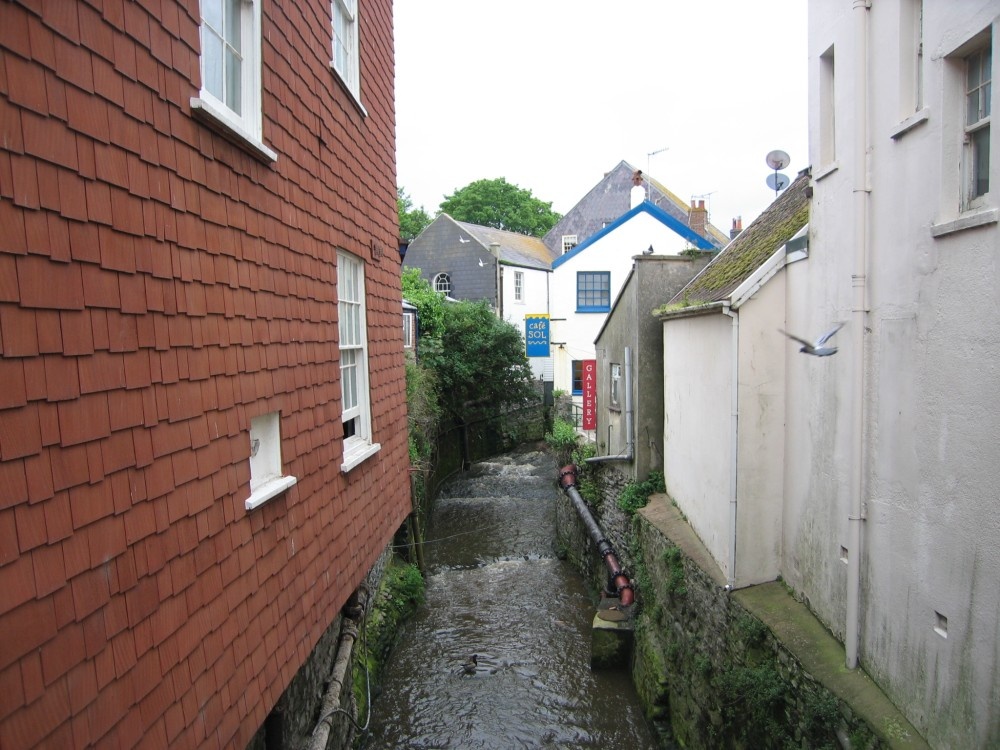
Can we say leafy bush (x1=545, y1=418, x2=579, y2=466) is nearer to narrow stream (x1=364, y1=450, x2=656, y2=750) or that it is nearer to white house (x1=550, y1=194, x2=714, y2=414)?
narrow stream (x1=364, y1=450, x2=656, y2=750)

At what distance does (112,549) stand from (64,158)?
1707 mm

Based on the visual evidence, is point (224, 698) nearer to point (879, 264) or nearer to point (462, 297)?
point (879, 264)

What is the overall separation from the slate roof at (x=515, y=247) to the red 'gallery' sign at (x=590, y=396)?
15.3 meters

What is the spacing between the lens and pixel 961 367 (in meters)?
4.44

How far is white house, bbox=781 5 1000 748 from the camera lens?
4277 millimetres

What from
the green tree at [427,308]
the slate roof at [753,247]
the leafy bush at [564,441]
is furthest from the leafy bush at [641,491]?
the green tree at [427,308]

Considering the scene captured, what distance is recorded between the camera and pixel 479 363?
29.0m

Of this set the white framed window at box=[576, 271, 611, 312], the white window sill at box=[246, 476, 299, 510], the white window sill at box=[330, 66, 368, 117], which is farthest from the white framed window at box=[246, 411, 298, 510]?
the white framed window at box=[576, 271, 611, 312]

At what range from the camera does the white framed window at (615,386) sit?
1506cm

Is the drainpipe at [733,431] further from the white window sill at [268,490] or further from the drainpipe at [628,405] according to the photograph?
the drainpipe at [628,405]

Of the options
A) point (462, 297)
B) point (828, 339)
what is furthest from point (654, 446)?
point (462, 297)

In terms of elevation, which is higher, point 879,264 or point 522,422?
point 879,264

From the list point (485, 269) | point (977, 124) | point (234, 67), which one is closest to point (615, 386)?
point (977, 124)

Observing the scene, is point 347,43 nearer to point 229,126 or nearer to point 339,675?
point 229,126
